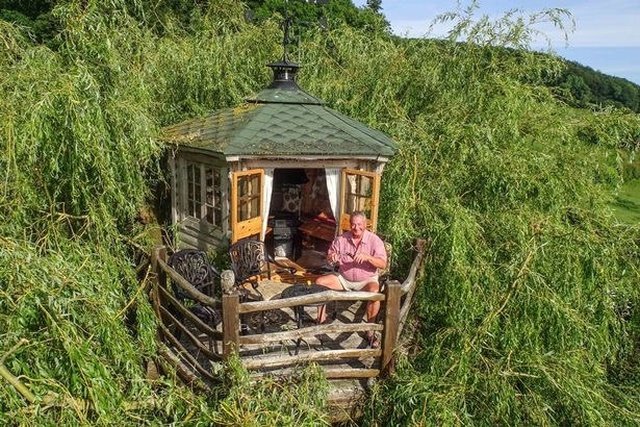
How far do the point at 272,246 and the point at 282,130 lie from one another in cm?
257

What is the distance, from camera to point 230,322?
4.95 m

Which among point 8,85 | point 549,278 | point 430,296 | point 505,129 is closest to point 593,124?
point 505,129

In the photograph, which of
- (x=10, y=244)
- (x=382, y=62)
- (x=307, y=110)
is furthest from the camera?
(x=382, y=62)

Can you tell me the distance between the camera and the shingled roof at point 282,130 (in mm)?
7422

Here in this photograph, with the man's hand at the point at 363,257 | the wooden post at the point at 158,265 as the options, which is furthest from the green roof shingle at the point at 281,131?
the man's hand at the point at 363,257

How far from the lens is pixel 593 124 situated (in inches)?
323

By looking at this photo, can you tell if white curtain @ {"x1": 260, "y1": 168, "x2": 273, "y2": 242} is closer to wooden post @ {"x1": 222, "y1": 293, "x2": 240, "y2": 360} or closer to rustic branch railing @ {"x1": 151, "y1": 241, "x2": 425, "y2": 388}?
rustic branch railing @ {"x1": 151, "y1": 241, "x2": 425, "y2": 388}

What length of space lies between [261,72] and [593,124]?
6.21 meters

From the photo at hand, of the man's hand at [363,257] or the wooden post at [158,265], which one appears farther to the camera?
the man's hand at [363,257]

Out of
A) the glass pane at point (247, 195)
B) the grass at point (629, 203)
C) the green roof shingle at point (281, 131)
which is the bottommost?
the grass at point (629, 203)

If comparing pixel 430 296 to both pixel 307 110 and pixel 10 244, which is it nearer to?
pixel 307 110

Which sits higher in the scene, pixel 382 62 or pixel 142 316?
pixel 382 62

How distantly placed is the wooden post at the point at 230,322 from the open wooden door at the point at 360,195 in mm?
3350

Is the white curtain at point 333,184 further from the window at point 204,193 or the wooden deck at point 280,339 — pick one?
the wooden deck at point 280,339
